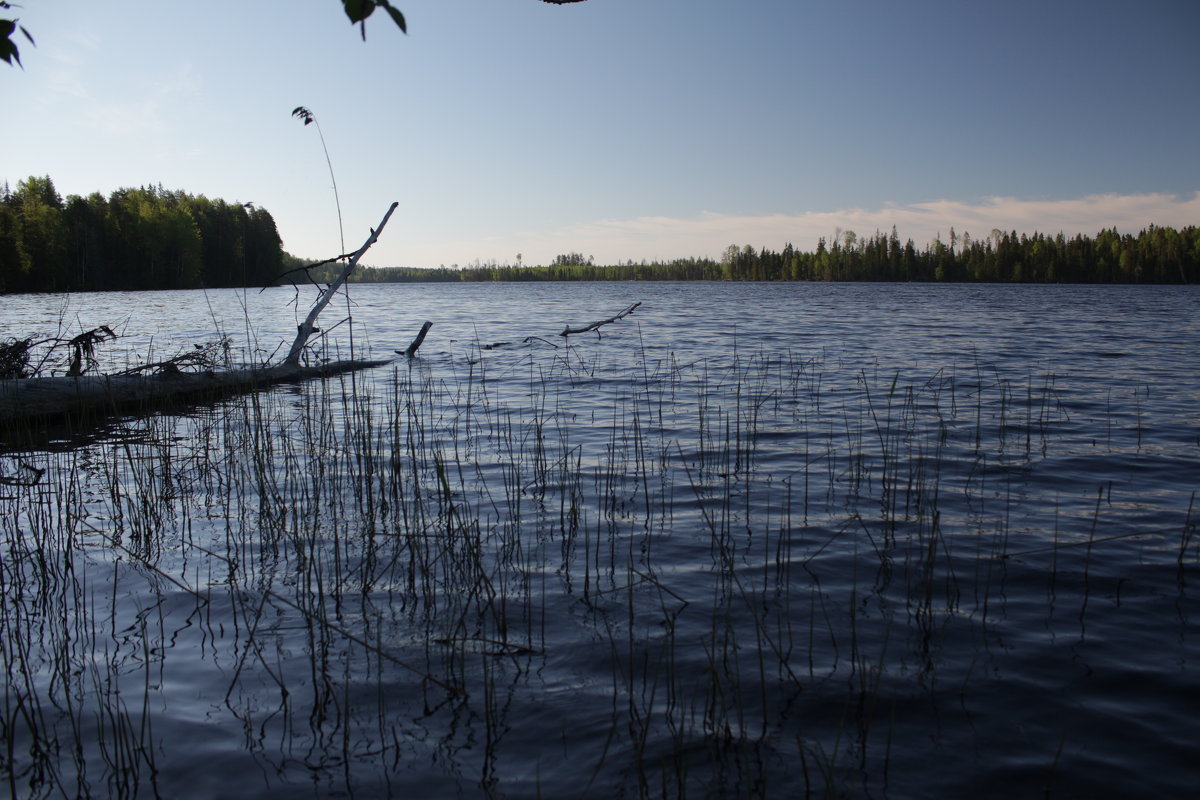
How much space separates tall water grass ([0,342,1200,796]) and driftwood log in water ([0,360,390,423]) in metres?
2.23

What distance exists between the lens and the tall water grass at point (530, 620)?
2.83 meters

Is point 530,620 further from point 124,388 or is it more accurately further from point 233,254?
point 233,254

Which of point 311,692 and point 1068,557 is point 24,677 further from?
point 1068,557

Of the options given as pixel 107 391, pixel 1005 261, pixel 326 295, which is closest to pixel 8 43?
pixel 107 391

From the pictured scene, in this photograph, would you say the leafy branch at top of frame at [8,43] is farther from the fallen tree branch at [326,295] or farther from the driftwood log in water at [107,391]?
the fallen tree branch at [326,295]

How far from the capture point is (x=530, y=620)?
3787 mm

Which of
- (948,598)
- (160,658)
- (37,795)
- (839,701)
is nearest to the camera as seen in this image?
(37,795)

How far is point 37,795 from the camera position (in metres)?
2.59

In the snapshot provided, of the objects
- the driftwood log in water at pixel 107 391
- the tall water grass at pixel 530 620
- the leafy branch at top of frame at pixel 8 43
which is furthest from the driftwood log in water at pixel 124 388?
the leafy branch at top of frame at pixel 8 43

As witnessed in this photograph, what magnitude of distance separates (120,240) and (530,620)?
79138 mm

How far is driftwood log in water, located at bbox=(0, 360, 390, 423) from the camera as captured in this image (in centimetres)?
888

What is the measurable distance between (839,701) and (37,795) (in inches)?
124

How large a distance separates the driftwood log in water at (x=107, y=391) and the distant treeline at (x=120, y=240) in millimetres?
35011

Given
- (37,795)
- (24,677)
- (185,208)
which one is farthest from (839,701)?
(185,208)
